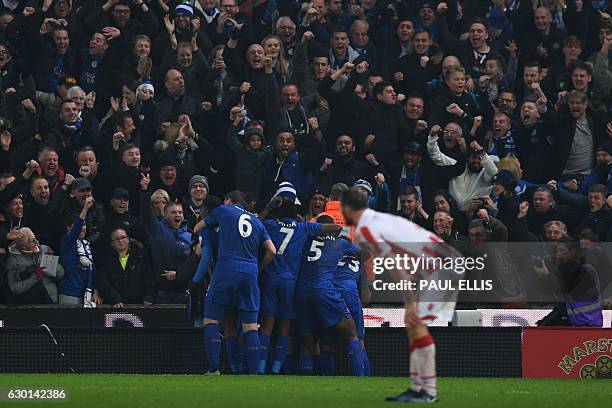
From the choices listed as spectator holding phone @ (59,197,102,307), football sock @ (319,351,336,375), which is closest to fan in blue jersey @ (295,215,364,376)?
football sock @ (319,351,336,375)

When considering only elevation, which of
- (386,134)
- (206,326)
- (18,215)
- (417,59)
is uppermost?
(417,59)

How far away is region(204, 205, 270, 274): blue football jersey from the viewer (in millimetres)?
15328

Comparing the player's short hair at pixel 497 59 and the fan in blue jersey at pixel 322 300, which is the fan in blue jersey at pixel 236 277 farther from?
the player's short hair at pixel 497 59

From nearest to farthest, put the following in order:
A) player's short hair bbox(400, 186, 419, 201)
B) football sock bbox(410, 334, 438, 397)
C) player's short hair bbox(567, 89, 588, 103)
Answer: football sock bbox(410, 334, 438, 397) → player's short hair bbox(400, 186, 419, 201) → player's short hair bbox(567, 89, 588, 103)

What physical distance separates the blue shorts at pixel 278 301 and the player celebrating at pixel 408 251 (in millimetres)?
5001

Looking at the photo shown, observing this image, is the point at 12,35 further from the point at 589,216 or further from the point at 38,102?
the point at 589,216

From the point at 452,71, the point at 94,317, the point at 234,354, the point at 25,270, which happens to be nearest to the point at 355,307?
the point at 234,354

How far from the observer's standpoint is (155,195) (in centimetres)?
1791

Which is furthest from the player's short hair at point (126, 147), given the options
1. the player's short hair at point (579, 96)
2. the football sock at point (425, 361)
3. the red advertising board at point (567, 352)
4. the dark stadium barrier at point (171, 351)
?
the football sock at point (425, 361)

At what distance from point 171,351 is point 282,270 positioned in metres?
2.07

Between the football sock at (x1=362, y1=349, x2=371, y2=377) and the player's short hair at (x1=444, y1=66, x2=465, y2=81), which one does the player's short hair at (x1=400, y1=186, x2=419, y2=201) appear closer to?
the player's short hair at (x1=444, y1=66, x2=465, y2=81)

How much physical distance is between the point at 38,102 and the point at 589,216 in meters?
8.13

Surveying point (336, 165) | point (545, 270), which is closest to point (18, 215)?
point (336, 165)

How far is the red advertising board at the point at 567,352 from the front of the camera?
16.7 meters
